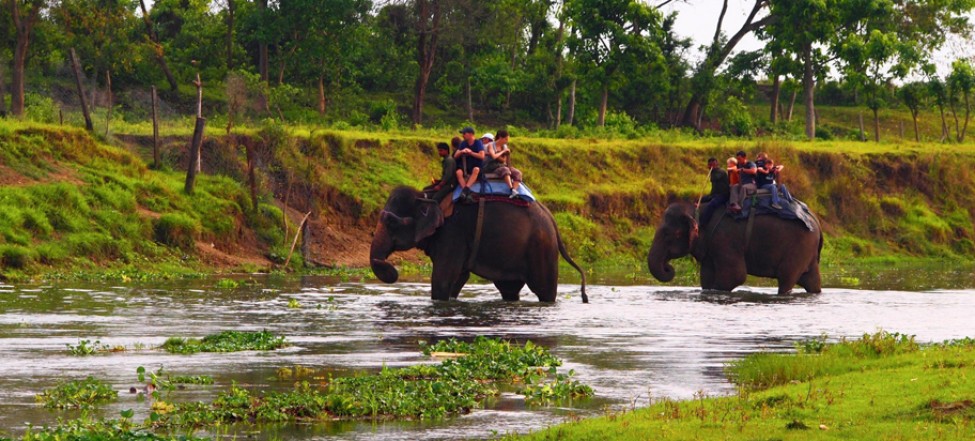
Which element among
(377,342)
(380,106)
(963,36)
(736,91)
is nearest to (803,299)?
(377,342)

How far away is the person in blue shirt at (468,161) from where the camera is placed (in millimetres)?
24672

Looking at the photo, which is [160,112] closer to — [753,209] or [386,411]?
[753,209]

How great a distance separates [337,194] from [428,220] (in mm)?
16114

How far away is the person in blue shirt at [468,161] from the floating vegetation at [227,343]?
682 centimetres

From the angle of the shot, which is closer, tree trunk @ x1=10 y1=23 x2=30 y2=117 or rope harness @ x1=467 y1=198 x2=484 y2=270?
rope harness @ x1=467 y1=198 x2=484 y2=270

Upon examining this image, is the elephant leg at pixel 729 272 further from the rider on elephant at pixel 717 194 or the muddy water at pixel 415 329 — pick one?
the rider on elephant at pixel 717 194

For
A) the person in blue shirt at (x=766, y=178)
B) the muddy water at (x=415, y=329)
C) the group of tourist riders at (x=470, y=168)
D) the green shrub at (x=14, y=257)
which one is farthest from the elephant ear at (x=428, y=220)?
the green shrub at (x=14, y=257)

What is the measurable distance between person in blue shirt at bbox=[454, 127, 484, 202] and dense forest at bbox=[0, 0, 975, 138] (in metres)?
26.2

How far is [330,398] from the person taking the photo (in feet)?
42.8

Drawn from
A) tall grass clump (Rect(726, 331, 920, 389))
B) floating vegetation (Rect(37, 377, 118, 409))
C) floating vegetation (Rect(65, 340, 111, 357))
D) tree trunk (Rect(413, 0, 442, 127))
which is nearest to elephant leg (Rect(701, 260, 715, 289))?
tall grass clump (Rect(726, 331, 920, 389))

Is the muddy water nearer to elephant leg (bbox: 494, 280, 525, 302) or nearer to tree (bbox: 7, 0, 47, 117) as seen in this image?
elephant leg (bbox: 494, 280, 525, 302)

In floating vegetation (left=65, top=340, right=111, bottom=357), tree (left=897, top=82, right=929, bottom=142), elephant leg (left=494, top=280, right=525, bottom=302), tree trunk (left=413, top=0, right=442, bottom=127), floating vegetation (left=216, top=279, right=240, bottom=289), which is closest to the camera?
floating vegetation (left=65, top=340, right=111, bottom=357)

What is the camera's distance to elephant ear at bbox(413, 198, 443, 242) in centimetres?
2444

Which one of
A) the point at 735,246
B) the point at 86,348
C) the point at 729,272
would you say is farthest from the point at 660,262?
the point at 86,348
